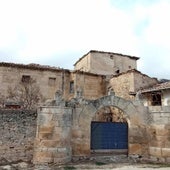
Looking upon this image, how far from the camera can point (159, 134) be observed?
14.1 m

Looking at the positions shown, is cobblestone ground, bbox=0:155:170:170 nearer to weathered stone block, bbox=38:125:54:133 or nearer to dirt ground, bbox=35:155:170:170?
dirt ground, bbox=35:155:170:170

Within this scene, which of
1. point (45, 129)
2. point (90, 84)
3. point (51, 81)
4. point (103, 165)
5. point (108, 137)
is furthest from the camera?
point (90, 84)

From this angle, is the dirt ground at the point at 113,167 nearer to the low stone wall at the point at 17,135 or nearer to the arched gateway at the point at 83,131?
the arched gateway at the point at 83,131

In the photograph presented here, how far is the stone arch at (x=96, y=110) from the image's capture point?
531 inches

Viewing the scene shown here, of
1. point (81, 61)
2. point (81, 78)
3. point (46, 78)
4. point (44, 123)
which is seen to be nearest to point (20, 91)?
point (46, 78)

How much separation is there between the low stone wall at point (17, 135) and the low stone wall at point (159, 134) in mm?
6156

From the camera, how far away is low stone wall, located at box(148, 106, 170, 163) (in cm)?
1379

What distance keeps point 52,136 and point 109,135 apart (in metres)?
3.50

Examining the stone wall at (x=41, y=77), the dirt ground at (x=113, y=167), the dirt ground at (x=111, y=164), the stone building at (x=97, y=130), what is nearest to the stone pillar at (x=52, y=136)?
the stone building at (x=97, y=130)

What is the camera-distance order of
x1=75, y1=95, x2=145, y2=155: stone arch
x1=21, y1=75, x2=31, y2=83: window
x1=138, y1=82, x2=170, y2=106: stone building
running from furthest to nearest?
x1=21, y1=75, x2=31, y2=83: window, x1=138, y1=82, x2=170, y2=106: stone building, x1=75, y1=95, x2=145, y2=155: stone arch

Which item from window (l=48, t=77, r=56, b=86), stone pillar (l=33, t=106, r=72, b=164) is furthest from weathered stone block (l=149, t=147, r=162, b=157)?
window (l=48, t=77, r=56, b=86)

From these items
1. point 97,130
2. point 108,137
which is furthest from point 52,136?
point 108,137

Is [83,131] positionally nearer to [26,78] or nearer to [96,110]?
[96,110]

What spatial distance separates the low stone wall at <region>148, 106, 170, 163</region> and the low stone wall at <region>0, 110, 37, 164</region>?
242 inches
